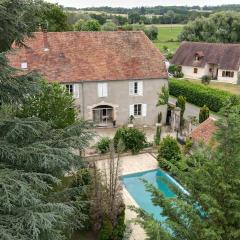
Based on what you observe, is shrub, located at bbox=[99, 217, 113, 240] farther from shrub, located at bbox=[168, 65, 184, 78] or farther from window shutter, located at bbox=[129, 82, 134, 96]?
shrub, located at bbox=[168, 65, 184, 78]

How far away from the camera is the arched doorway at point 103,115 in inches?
1337

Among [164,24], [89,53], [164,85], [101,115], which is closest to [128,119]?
[101,115]

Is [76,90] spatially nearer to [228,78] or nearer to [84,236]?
[84,236]

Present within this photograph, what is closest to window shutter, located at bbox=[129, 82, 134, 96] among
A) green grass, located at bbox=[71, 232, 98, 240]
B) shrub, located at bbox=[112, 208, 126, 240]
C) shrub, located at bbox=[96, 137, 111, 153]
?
shrub, located at bbox=[96, 137, 111, 153]

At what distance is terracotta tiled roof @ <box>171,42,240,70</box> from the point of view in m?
54.2

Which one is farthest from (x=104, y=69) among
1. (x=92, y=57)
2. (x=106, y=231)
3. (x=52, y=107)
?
(x=106, y=231)

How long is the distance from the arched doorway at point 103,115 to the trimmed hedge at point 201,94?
13.1 metres

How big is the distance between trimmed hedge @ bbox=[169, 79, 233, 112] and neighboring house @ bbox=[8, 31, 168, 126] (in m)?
8.26

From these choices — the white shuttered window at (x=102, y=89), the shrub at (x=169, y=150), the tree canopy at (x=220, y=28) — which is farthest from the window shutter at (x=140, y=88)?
the tree canopy at (x=220, y=28)

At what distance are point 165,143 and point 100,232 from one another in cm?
1068

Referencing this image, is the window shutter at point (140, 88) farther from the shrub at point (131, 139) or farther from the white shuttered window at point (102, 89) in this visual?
the shrub at point (131, 139)

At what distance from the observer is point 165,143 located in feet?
87.6

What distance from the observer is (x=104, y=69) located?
109ft

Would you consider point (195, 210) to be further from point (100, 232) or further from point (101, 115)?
point (101, 115)
